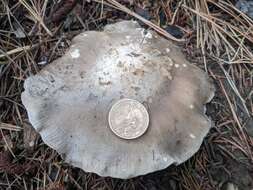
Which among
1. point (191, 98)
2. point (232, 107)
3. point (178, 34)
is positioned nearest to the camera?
point (191, 98)

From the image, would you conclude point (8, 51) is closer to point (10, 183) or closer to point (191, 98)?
point (10, 183)

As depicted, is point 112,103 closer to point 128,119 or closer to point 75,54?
point 128,119

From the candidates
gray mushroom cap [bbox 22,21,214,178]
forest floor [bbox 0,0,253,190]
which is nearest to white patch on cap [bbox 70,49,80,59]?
gray mushroom cap [bbox 22,21,214,178]

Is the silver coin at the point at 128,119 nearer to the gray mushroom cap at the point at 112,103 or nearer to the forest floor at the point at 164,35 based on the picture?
the gray mushroom cap at the point at 112,103

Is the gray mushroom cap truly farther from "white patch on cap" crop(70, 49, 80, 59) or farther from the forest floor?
the forest floor

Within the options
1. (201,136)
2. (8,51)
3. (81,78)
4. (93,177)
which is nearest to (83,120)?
(81,78)

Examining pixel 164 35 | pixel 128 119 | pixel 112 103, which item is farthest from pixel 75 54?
pixel 164 35
